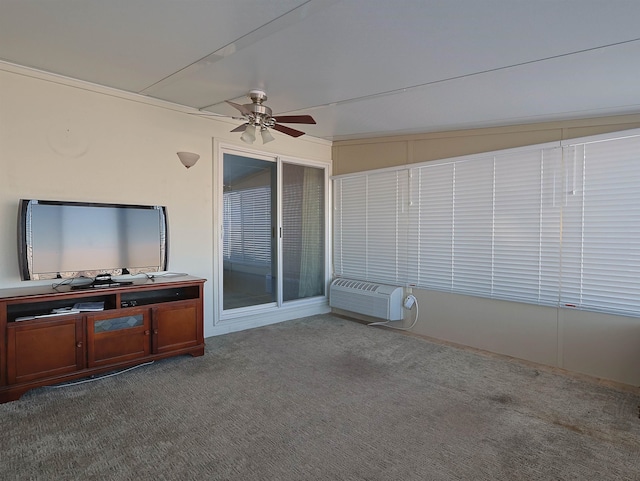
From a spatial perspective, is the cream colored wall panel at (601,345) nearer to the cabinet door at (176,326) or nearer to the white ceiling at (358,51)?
the white ceiling at (358,51)

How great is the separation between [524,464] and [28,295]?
11.4ft

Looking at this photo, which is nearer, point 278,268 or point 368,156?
point 278,268

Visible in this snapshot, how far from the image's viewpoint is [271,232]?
4.89m

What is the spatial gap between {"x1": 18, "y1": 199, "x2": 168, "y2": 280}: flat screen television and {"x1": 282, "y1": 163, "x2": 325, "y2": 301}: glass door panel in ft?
5.88

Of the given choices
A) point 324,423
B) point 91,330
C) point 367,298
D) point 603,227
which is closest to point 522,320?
point 603,227

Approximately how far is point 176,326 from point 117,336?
0.52 metres

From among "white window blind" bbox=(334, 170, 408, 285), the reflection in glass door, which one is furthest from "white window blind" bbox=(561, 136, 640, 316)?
the reflection in glass door

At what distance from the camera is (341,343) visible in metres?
4.12

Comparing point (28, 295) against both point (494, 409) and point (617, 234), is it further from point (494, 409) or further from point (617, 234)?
point (617, 234)

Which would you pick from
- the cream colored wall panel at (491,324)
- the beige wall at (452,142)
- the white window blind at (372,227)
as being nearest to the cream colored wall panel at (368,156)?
the beige wall at (452,142)

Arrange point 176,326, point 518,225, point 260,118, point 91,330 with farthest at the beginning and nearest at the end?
point 518,225 → point 176,326 → point 260,118 → point 91,330

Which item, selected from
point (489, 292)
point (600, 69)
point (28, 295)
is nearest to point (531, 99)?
point (600, 69)

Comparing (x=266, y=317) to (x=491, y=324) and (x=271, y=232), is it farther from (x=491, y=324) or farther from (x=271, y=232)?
(x=491, y=324)

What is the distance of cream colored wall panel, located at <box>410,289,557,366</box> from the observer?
3.58 metres
